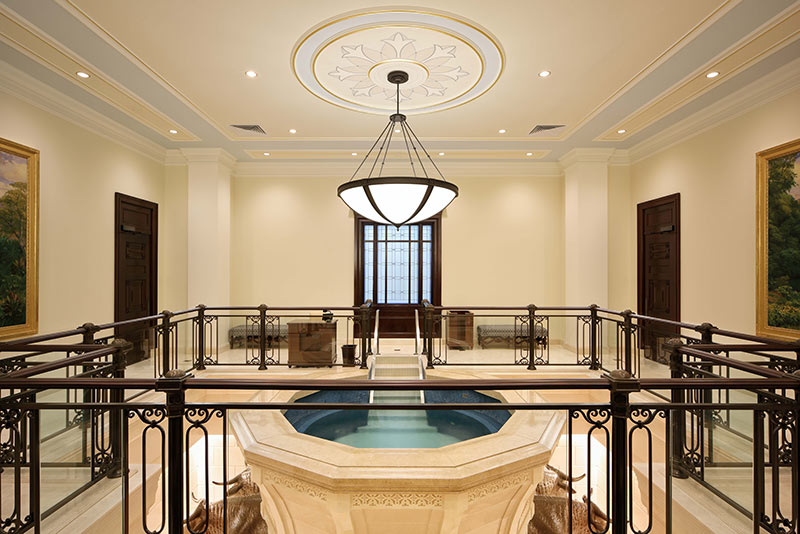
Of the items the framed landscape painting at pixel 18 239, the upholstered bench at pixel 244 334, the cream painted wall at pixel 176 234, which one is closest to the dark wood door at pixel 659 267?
the upholstered bench at pixel 244 334

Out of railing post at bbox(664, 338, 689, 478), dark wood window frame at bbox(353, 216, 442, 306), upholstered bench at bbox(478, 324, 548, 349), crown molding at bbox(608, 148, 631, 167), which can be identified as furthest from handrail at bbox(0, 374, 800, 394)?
crown molding at bbox(608, 148, 631, 167)

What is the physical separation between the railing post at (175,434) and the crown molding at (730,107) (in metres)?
6.32

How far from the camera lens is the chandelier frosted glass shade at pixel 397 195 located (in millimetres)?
3650

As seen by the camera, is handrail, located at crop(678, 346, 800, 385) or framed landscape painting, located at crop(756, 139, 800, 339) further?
framed landscape painting, located at crop(756, 139, 800, 339)

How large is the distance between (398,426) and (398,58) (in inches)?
161

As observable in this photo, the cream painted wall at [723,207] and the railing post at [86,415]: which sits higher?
the cream painted wall at [723,207]

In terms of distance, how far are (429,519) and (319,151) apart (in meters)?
6.09

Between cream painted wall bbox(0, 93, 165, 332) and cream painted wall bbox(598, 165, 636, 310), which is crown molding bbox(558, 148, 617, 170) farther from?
cream painted wall bbox(0, 93, 165, 332)

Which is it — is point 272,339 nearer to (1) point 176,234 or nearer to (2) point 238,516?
(1) point 176,234

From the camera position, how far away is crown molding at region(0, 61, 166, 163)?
4.38 meters

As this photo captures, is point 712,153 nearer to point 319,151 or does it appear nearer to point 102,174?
point 319,151

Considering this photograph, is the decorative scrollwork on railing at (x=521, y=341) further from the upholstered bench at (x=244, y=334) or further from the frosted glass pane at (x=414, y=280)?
the upholstered bench at (x=244, y=334)

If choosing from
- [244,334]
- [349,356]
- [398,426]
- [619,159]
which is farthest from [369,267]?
[619,159]

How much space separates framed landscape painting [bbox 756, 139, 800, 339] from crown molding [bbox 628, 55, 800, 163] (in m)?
0.65
